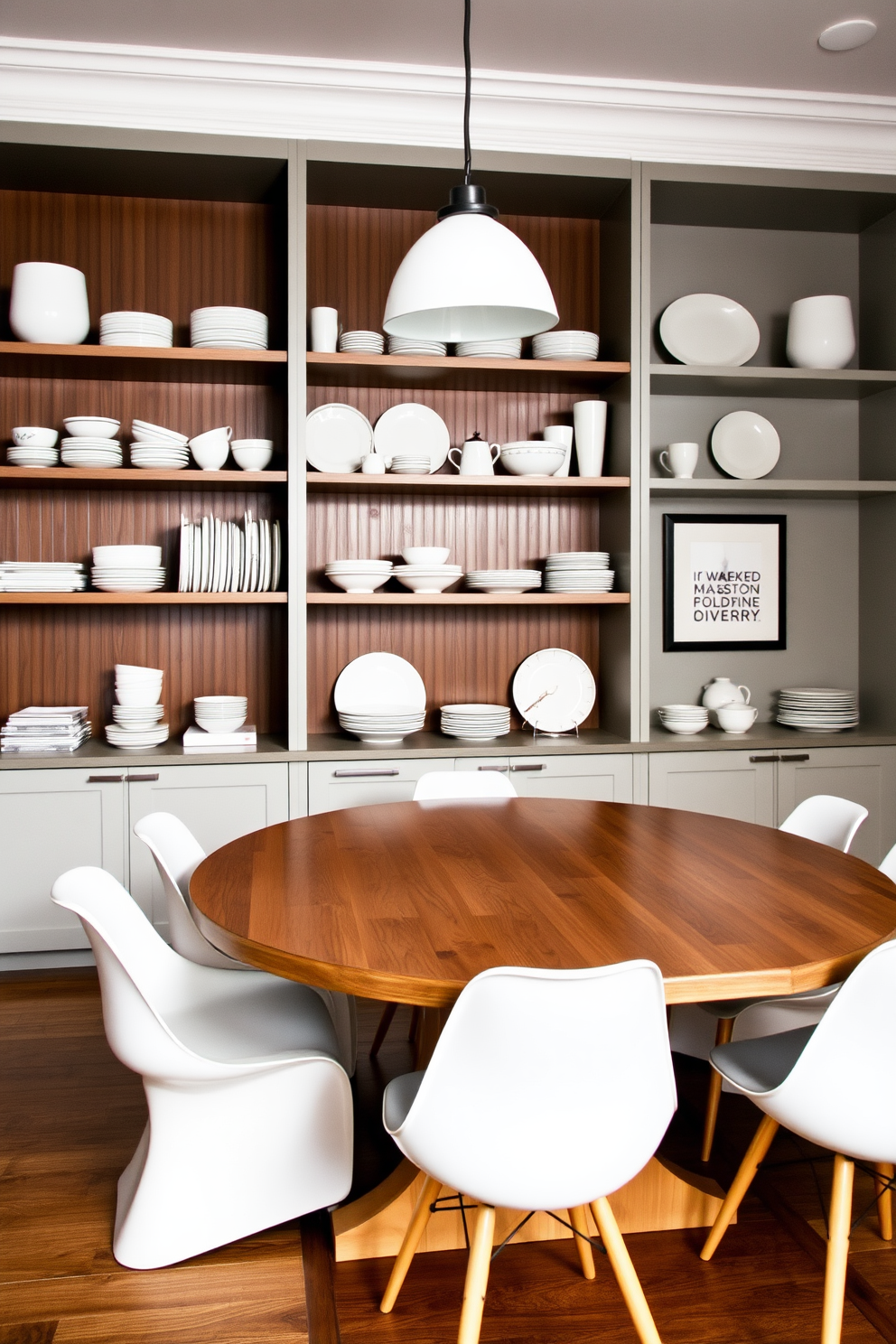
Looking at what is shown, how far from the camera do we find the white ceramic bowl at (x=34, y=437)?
10.9 ft

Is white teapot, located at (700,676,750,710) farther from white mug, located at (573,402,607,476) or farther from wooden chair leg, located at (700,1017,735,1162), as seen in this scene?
wooden chair leg, located at (700,1017,735,1162)

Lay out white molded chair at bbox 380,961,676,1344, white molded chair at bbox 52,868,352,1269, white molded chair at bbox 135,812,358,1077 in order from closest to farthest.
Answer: white molded chair at bbox 380,961,676,1344 < white molded chair at bbox 52,868,352,1269 < white molded chair at bbox 135,812,358,1077

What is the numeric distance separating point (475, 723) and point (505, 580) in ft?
1.73

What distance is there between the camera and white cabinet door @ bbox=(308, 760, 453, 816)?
339cm

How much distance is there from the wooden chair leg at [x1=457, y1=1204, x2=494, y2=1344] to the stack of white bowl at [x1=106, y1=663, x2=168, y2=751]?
228cm

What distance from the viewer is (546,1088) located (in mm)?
1326

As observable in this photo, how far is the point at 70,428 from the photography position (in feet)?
11.1

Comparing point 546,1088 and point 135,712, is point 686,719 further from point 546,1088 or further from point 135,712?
point 546,1088

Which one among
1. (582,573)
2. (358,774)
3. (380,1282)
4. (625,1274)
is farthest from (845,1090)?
(582,573)

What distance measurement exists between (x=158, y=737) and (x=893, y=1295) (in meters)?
2.61

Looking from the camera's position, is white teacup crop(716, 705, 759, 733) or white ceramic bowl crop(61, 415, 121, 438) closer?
white ceramic bowl crop(61, 415, 121, 438)

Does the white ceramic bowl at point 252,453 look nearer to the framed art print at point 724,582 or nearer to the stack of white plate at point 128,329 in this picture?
the stack of white plate at point 128,329

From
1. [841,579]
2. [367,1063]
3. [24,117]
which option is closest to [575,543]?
[841,579]

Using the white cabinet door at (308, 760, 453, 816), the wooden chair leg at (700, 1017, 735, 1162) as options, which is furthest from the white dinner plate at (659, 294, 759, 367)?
the wooden chair leg at (700, 1017, 735, 1162)
